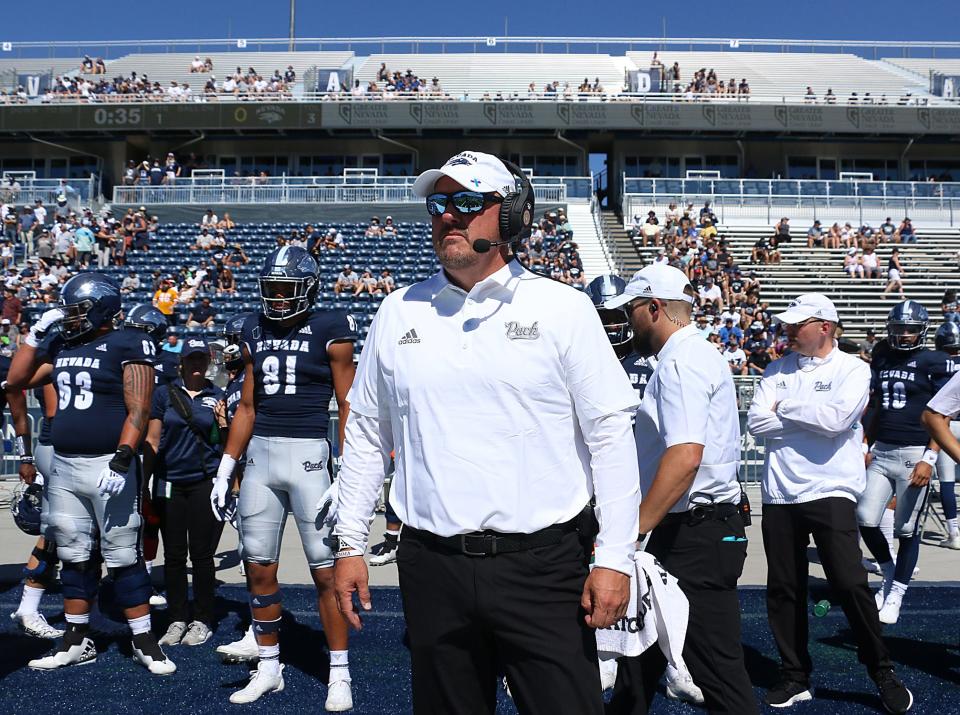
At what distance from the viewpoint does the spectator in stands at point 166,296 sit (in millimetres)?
19469

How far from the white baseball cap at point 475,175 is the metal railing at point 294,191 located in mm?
24147

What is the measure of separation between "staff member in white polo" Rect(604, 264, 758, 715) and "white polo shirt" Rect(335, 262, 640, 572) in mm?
738

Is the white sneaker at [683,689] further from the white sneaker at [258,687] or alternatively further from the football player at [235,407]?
the football player at [235,407]

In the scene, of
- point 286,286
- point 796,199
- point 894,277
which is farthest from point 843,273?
point 286,286

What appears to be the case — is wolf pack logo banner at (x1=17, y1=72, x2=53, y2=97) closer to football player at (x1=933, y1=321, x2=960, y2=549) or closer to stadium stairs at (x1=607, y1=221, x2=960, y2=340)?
stadium stairs at (x1=607, y1=221, x2=960, y2=340)

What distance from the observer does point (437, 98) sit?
31422 mm

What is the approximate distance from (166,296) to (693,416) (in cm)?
1808

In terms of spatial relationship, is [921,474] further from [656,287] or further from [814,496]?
[656,287]

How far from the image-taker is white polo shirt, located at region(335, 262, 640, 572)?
8.68 ft

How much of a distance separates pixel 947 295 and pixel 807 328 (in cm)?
1608

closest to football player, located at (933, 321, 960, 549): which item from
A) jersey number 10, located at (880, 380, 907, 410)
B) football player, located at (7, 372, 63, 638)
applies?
jersey number 10, located at (880, 380, 907, 410)

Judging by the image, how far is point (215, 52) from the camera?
38031 mm

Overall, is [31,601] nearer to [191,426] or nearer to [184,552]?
[184,552]

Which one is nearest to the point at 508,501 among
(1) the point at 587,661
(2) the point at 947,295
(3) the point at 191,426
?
(1) the point at 587,661
